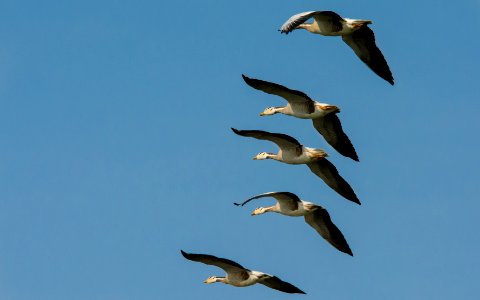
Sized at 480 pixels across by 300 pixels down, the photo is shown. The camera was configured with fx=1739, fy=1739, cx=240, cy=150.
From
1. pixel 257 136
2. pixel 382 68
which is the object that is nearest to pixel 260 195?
pixel 257 136

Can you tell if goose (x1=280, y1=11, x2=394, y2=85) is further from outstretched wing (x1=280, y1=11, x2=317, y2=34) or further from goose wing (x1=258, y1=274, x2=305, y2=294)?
goose wing (x1=258, y1=274, x2=305, y2=294)

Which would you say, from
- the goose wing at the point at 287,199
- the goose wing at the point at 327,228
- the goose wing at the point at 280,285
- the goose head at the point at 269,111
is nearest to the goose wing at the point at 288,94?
the goose head at the point at 269,111

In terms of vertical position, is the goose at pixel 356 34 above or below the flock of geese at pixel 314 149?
above

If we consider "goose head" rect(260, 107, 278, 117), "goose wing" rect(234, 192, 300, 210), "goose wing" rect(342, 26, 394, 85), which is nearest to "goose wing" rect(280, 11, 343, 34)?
"goose wing" rect(342, 26, 394, 85)

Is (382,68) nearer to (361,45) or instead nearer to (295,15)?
(361,45)

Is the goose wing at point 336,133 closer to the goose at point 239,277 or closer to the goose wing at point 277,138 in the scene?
the goose wing at point 277,138

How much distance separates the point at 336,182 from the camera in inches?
3000

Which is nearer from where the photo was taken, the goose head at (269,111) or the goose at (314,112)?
the goose at (314,112)

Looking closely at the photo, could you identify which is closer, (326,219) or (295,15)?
(295,15)

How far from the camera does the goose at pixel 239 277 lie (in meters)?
72.6

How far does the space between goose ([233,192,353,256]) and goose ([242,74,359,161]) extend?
284cm

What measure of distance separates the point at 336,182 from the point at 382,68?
19.1ft

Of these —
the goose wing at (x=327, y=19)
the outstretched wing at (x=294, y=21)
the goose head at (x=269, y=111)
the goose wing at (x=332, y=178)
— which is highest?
the goose wing at (x=327, y=19)

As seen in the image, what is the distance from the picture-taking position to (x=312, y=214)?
76625mm
